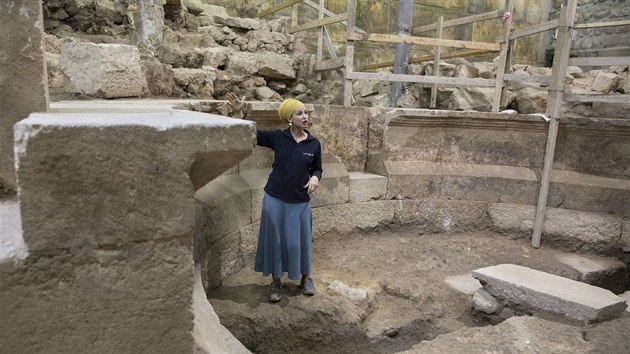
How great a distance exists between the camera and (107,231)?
51.8 inches

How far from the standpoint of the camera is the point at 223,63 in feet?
18.1

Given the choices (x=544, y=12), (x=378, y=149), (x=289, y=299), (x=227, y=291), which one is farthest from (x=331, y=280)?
(x=544, y=12)

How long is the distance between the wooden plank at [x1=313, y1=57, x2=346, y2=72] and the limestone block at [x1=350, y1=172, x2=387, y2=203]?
132 cm

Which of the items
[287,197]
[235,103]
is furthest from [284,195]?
[235,103]

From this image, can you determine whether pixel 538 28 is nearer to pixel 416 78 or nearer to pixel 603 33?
pixel 416 78

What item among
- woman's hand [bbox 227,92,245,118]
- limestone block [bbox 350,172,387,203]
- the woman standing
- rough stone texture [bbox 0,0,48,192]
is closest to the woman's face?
the woman standing

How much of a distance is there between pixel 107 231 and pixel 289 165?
1941mm

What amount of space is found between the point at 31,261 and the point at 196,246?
1.46 m

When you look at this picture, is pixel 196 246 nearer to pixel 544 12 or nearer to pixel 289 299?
pixel 289 299

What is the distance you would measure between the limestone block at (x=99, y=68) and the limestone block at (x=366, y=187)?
2.45 metres

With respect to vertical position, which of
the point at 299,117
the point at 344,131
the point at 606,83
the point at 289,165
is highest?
the point at 606,83

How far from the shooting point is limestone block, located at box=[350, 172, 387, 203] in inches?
185

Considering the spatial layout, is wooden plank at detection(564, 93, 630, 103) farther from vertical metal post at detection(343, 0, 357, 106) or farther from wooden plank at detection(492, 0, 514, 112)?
vertical metal post at detection(343, 0, 357, 106)

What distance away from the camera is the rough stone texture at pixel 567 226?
15.1ft
